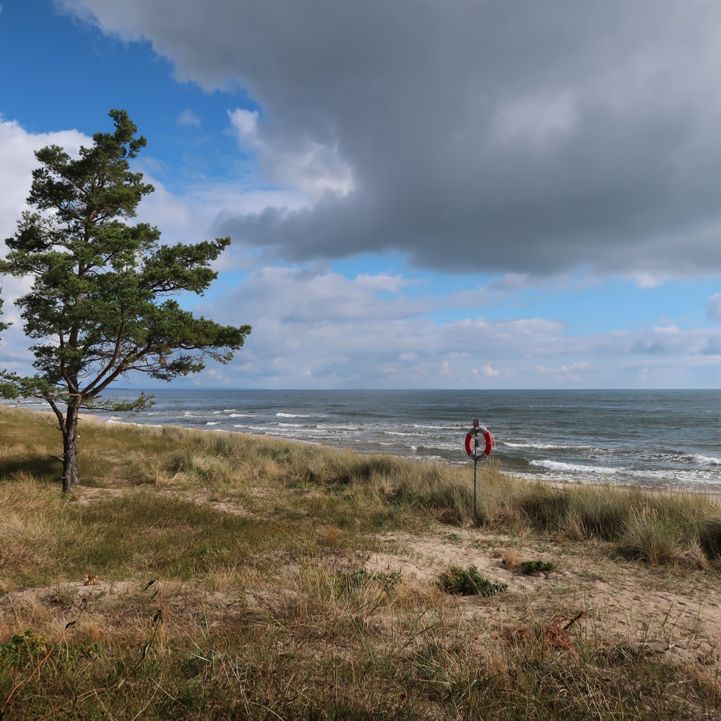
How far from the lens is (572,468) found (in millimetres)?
23625

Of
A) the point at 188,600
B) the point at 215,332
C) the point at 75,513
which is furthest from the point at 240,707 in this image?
the point at 215,332

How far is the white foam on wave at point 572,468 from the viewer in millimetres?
22734

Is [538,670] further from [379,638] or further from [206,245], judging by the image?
[206,245]

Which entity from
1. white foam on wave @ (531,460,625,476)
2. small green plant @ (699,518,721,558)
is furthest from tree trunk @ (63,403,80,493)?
white foam on wave @ (531,460,625,476)

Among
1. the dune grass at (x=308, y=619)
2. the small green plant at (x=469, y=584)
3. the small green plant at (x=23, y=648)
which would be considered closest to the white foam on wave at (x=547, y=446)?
the dune grass at (x=308, y=619)

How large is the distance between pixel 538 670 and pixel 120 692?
2.85 m

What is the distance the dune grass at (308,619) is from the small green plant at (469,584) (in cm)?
21

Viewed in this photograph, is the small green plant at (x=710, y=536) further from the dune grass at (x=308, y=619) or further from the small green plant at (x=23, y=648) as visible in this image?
the small green plant at (x=23, y=648)

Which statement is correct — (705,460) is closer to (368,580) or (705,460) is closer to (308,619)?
(368,580)

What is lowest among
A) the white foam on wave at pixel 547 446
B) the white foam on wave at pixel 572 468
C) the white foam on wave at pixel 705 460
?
the white foam on wave at pixel 547 446

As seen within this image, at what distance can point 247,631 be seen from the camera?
4.22m

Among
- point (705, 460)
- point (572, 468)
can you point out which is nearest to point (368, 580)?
point (572, 468)

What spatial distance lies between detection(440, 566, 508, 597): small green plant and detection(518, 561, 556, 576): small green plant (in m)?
0.82

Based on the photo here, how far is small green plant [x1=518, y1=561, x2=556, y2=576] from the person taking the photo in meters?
6.97
